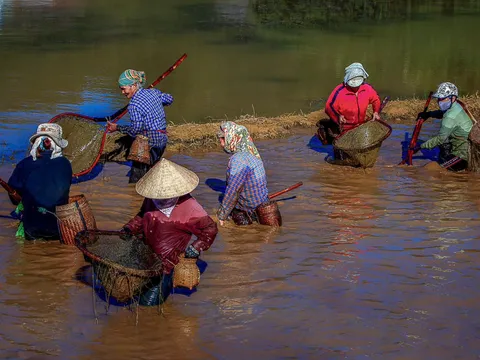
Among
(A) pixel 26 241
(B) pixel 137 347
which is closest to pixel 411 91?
(A) pixel 26 241

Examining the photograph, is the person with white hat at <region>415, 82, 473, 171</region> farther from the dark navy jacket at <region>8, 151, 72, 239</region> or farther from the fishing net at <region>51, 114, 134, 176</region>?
the dark navy jacket at <region>8, 151, 72, 239</region>

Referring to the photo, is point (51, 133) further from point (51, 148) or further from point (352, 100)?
point (352, 100)

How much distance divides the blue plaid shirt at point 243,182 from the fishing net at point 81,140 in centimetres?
266

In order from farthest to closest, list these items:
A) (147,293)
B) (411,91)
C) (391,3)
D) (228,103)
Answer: (391,3) → (411,91) → (228,103) → (147,293)

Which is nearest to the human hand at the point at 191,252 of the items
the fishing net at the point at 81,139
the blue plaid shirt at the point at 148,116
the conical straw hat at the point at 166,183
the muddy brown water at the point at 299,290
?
the conical straw hat at the point at 166,183

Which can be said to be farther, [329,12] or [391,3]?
[391,3]

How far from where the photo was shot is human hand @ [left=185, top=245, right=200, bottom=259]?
20.1ft

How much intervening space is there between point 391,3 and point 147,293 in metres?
27.9

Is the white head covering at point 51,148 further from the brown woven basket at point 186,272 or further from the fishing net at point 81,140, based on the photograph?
the fishing net at point 81,140

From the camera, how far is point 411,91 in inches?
667

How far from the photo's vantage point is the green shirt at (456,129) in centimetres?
1027

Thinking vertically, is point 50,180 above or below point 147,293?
above

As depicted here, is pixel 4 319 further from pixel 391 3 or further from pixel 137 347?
pixel 391 3

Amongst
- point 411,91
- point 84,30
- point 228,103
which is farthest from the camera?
point 84,30
